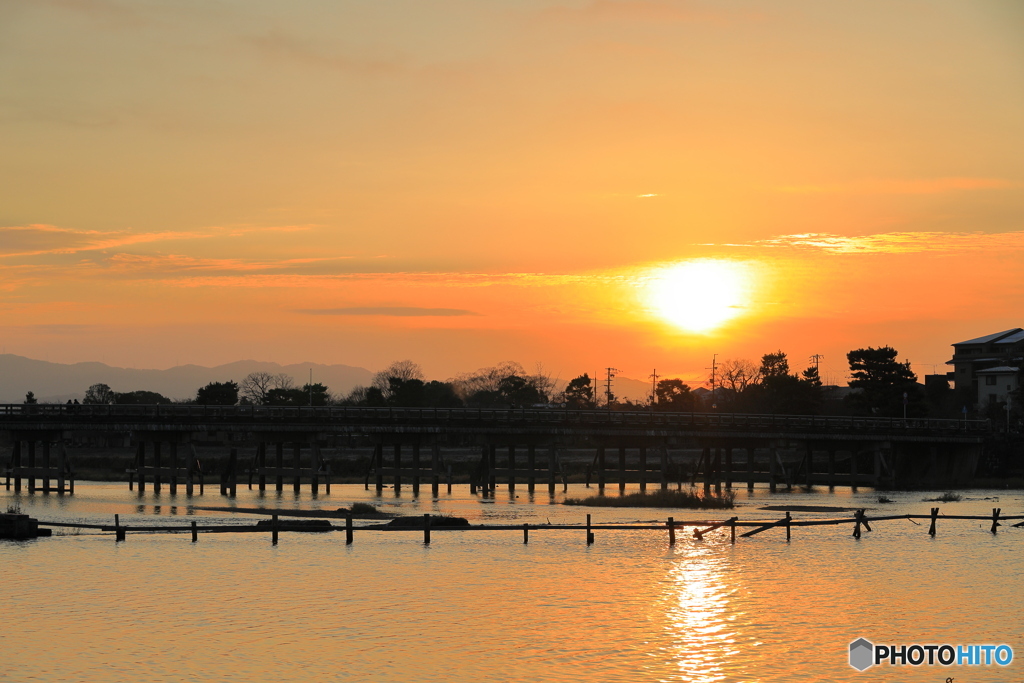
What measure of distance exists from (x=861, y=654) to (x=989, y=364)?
120m

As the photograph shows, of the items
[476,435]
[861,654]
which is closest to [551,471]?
[476,435]

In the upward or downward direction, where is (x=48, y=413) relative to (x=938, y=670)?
upward

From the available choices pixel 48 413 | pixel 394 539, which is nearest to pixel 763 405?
pixel 48 413

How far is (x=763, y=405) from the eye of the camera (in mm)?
147375

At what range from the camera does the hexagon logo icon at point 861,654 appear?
26141mm

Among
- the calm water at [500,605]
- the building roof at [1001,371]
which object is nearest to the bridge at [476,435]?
the calm water at [500,605]

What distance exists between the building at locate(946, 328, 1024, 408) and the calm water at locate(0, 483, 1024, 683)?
3172 inches

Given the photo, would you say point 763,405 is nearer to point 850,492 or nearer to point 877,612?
point 850,492

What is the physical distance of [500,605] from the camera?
33438 millimetres

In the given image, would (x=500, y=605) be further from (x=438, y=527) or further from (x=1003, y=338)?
(x=1003, y=338)

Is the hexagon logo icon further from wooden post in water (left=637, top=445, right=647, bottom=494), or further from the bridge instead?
the bridge

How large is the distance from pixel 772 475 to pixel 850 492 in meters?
6.28

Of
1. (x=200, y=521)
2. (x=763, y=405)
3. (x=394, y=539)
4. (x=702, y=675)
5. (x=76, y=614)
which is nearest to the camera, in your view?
(x=702, y=675)

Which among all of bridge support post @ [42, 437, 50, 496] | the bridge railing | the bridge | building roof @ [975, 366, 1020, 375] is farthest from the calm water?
building roof @ [975, 366, 1020, 375]
